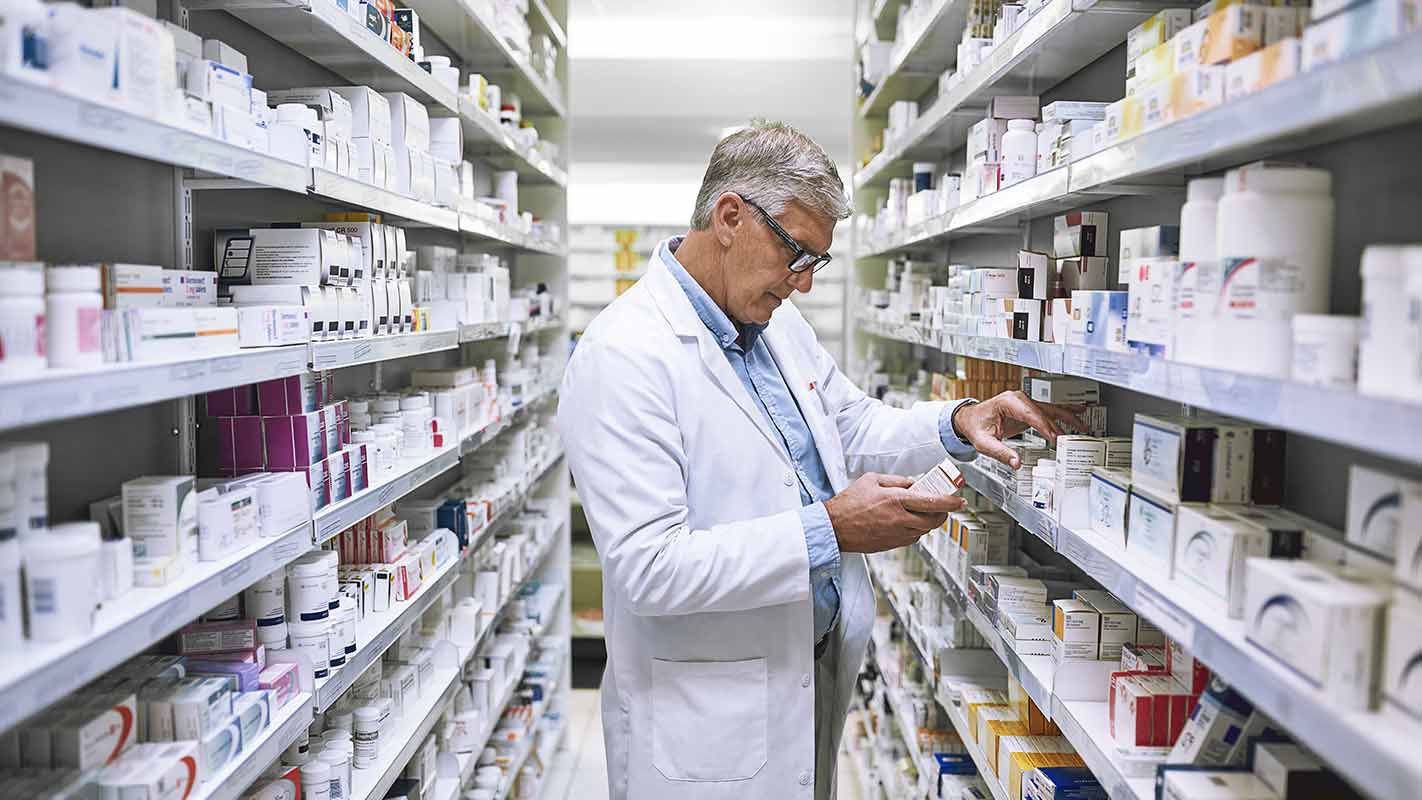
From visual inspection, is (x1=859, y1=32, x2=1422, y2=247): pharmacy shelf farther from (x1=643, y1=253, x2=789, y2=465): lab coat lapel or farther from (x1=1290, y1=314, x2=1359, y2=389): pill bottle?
(x1=643, y1=253, x2=789, y2=465): lab coat lapel

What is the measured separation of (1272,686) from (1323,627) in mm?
110

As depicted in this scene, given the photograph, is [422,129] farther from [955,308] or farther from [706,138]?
[706,138]

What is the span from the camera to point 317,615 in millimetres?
2139

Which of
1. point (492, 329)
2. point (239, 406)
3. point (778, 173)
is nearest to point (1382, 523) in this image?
point (778, 173)

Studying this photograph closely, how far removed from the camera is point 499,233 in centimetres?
369

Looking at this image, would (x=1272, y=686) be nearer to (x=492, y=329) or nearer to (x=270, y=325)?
(x=270, y=325)

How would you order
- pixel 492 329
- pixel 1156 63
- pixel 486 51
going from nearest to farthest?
pixel 1156 63
pixel 492 329
pixel 486 51

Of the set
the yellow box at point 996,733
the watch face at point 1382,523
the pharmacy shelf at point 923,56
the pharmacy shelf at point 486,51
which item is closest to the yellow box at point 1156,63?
the watch face at point 1382,523

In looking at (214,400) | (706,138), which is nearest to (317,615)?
(214,400)

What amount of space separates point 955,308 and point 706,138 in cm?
544

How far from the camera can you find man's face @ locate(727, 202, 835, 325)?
2227mm

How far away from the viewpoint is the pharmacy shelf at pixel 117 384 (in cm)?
117

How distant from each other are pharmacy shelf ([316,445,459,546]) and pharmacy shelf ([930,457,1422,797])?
5.02ft

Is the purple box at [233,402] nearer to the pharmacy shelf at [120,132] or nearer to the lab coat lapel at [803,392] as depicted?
the pharmacy shelf at [120,132]
